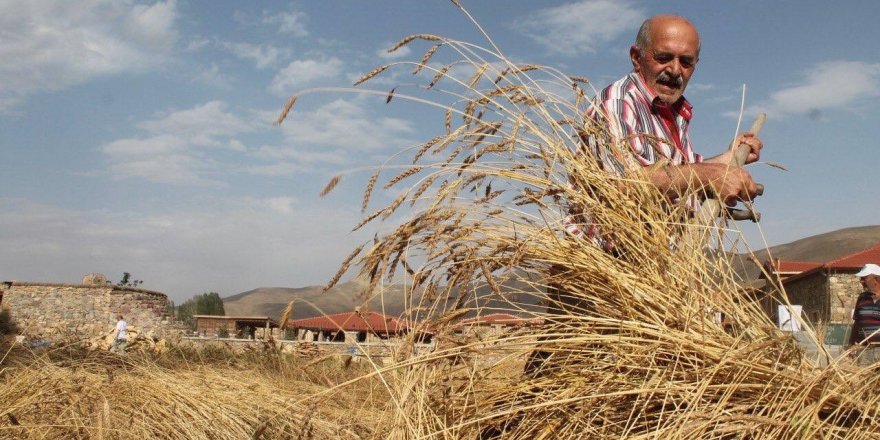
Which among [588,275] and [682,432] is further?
[588,275]

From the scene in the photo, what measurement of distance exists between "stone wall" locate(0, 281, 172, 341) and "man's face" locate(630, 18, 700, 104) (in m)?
31.9

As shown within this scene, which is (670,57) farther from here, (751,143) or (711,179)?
(711,179)

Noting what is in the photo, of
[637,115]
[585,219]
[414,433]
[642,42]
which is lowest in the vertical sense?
[414,433]

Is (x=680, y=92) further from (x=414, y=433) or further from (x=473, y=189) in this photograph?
(x=414, y=433)

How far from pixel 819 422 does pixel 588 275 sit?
60 centimetres

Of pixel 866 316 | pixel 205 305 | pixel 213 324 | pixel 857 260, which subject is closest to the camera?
pixel 866 316

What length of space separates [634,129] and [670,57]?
0.32 m

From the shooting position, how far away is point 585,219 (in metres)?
1.92

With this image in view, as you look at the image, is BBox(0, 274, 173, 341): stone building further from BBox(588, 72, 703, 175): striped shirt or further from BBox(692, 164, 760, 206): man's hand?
BBox(692, 164, 760, 206): man's hand

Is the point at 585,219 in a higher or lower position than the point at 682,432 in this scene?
higher

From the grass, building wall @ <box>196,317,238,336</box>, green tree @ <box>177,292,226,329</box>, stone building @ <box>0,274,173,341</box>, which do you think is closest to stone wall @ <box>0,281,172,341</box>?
stone building @ <box>0,274,173,341</box>

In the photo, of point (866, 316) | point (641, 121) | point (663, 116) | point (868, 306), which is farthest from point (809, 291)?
point (641, 121)

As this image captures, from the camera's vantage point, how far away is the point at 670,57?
7.12 ft

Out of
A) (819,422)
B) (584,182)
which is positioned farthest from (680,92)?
(819,422)
